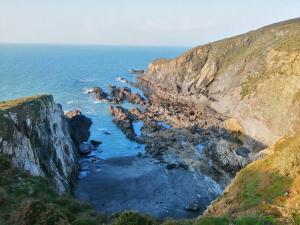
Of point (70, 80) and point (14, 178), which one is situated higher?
point (14, 178)

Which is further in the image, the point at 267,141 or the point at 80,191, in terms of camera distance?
the point at 267,141

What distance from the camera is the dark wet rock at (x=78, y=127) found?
223ft

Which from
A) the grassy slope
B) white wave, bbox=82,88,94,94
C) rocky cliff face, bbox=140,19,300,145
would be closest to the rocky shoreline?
rocky cliff face, bbox=140,19,300,145

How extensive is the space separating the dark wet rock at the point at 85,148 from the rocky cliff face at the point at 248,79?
103 feet

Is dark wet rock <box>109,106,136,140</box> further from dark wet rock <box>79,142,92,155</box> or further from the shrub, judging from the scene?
the shrub

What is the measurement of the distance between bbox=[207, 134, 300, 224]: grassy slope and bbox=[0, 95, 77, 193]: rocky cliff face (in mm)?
21610

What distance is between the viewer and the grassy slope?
19234 millimetres

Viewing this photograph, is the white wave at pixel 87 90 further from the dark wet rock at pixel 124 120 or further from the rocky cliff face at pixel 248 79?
the dark wet rock at pixel 124 120

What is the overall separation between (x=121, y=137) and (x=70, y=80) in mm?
78558

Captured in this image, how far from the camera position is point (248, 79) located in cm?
9475

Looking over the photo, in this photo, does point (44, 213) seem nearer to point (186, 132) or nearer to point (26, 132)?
point (26, 132)

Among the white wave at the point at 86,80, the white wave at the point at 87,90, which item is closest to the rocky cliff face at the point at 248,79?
the white wave at the point at 86,80

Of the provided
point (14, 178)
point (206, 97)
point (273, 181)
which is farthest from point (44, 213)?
point (206, 97)

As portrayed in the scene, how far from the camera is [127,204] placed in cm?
4834
